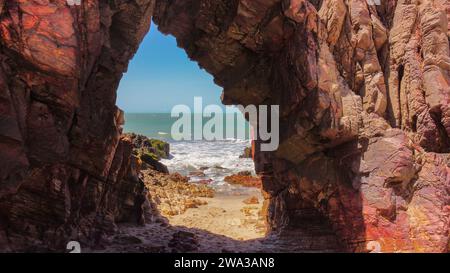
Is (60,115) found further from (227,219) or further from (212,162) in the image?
(212,162)

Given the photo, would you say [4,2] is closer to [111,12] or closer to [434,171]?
[111,12]

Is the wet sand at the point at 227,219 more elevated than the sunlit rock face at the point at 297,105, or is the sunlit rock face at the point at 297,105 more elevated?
the sunlit rock face at the point at 297,105

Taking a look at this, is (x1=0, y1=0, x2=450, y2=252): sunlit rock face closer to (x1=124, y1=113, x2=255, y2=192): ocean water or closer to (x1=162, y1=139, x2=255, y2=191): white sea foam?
(x1=124, y1=113, x2=255, y2=192): ocean water

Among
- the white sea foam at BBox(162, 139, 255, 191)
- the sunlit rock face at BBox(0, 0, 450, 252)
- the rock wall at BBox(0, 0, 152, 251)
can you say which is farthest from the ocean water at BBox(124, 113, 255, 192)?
the rock wall at BBox(0, 0, 152, 251)

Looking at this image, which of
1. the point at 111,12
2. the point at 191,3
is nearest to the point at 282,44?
the point at 191,3

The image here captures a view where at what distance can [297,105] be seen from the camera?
13047 millimetres

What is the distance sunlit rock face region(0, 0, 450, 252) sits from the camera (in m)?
10.1

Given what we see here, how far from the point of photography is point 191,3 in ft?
47.3

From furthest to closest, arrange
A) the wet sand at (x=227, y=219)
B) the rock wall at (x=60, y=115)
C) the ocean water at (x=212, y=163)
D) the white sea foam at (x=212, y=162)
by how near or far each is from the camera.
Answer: the white sea foam at (x=212, y=162) → the ocean water at (x=212, y=163) → the wet sand at (x=227, y=219) → the rock wall at (x=60, y=115)

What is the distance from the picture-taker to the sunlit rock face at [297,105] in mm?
10125

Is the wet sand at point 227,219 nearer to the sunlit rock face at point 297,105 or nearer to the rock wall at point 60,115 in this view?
the sunlit rock face at point 297,105

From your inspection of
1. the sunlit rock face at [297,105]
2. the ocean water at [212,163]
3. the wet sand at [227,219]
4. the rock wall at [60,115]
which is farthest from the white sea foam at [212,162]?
the rock wall at [60,115]

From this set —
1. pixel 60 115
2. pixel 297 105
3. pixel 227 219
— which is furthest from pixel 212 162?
pixel 60 115
